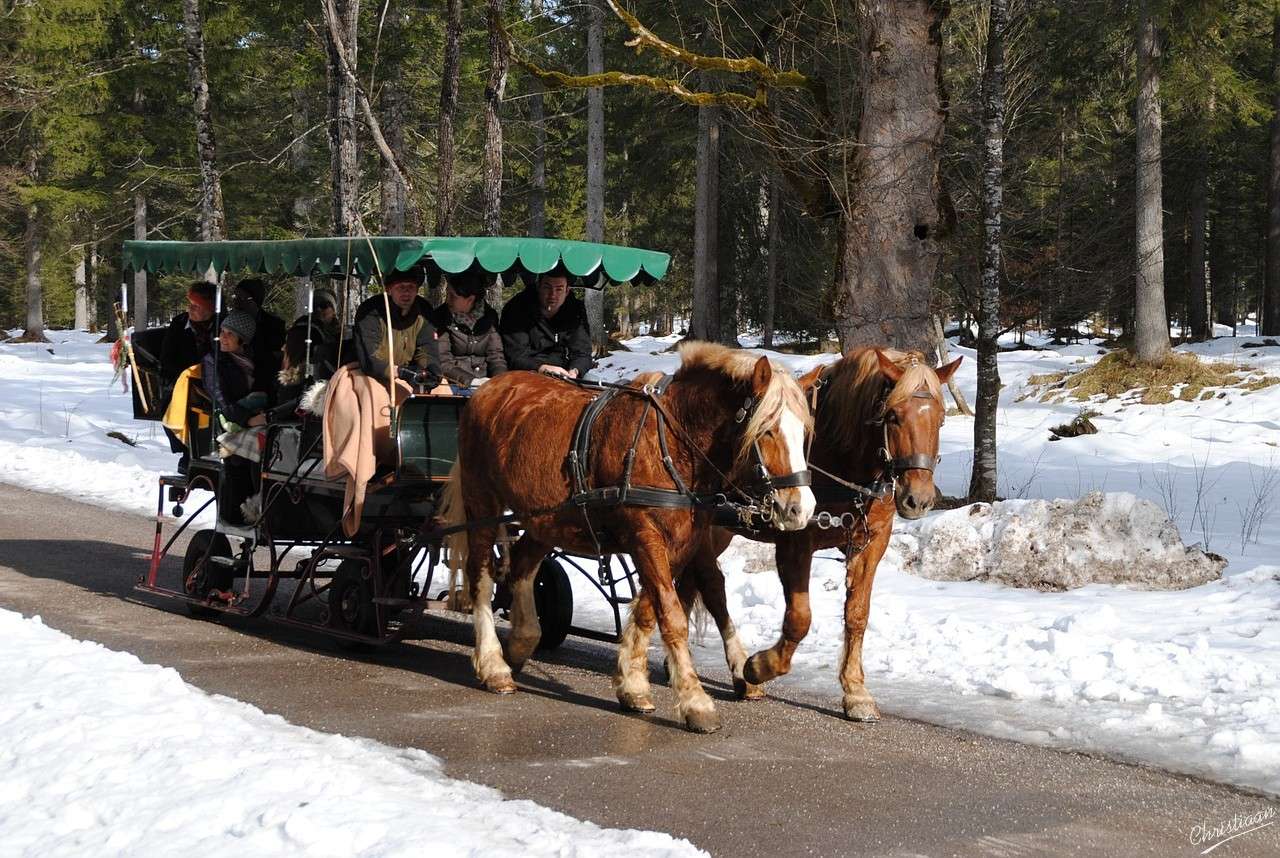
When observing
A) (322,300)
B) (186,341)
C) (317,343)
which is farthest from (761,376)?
(186,341)

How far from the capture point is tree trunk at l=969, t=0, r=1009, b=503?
40.9 ft

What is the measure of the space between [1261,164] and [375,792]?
143 feet

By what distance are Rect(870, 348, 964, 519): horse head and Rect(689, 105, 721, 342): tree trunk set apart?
23.3 m

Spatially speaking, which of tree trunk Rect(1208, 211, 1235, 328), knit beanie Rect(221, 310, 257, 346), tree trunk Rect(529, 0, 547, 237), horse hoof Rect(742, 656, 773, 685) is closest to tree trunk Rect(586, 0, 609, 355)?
tree trunk Rect(529, 0, 547, 237)

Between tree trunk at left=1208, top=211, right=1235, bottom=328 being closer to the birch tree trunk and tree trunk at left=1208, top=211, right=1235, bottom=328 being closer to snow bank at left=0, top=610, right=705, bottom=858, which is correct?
the birch tree trunk

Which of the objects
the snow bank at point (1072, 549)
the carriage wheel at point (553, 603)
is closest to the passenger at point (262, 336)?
the carriage wheel at point (553, 603)

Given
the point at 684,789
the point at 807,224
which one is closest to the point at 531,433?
the point at 684,789

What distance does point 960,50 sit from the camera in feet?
67.9

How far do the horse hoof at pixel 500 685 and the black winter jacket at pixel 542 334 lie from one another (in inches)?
103

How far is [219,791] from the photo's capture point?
16.3ft

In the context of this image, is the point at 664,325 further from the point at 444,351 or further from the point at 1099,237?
the point at 444,351

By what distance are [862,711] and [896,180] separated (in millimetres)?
6255

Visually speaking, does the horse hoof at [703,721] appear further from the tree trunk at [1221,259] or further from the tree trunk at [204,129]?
the tree trunk at [1221,259]

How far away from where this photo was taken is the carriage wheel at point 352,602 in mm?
8812
